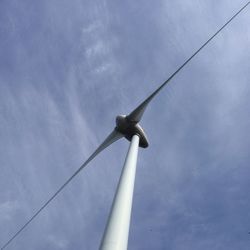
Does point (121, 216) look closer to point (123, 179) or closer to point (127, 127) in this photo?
point (123, 179)

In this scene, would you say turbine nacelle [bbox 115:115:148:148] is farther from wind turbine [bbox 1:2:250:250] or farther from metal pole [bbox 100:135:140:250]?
metal pole [bbox 100:135:140:250]

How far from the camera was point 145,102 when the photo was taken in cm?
2994

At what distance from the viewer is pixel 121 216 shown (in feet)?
50.5

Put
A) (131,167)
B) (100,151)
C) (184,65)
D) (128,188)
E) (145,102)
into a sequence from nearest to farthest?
(128,188) → (131,167) → (184,65) → (145,102) → (100,151)

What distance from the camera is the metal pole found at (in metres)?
13.5

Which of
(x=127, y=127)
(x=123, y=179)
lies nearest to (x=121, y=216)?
(x=123, y=179)

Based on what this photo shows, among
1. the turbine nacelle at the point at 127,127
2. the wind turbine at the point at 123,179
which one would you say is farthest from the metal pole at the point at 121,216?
the turbine nacelle at the point at 127,127

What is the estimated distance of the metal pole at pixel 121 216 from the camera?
13541mm

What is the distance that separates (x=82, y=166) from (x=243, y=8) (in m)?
16.6

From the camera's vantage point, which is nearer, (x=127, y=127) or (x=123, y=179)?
(x=123, y=179)

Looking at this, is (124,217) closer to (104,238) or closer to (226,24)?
(104,238)

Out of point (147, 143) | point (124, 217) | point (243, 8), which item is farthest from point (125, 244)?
point (147, 143)

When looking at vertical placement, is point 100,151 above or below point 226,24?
below

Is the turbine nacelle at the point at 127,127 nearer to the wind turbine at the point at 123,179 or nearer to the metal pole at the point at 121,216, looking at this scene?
the wind turbine at the point at 123,179
